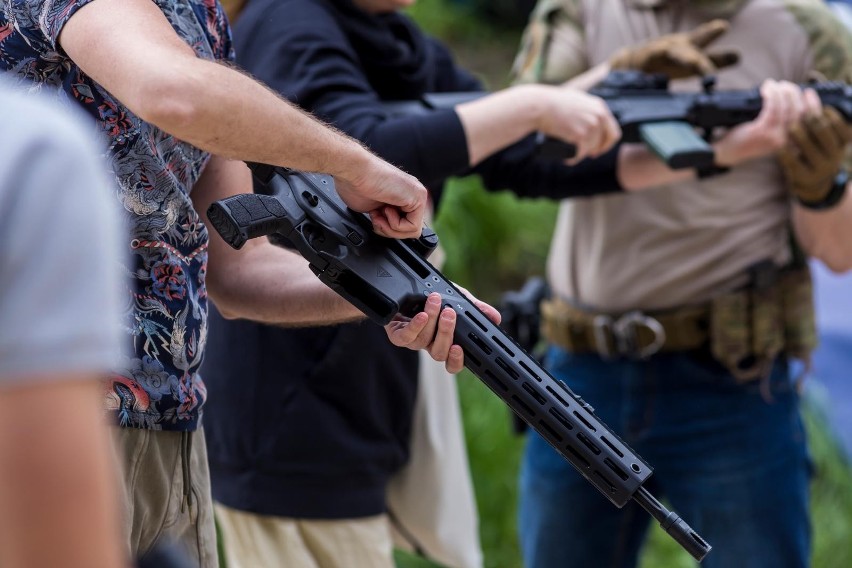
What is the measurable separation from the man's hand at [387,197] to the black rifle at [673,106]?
88cm

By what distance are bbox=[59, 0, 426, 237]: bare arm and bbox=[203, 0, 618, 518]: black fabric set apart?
0.73 meters

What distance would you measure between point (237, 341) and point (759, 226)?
3.75ft

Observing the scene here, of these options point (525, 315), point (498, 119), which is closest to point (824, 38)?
point (498, 119)

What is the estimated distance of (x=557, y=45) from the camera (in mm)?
2648

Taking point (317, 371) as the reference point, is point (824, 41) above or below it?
above

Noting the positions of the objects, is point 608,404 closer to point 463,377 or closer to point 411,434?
point 411,434

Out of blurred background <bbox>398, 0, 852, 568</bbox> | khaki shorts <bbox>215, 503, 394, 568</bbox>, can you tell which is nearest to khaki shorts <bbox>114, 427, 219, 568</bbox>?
khaki shorts <bbox>215, 503, 394, 568</bbox>

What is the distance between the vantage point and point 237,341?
6.84 ft

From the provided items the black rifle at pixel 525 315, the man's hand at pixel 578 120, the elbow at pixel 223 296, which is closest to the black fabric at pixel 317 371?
the man's hand at pixel 578 120

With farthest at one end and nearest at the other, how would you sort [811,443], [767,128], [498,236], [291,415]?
[498,236] → [811,443] → [767,128] → [291,415]

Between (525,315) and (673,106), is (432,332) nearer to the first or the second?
(673,106)

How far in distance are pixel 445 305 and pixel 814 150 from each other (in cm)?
122

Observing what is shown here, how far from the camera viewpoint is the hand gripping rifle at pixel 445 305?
151 centimetres

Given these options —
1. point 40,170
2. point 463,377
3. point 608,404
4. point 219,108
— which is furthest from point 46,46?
point 463,377
